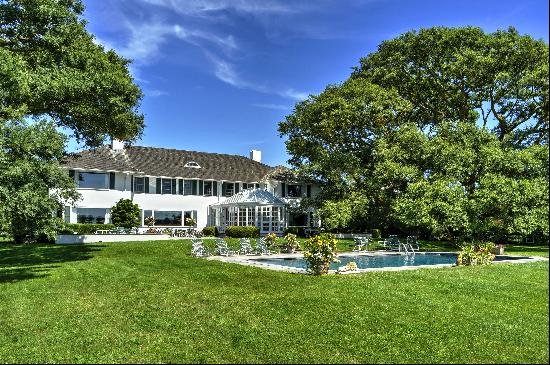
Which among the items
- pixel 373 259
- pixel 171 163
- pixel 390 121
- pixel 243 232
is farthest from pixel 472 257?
pixel 171 163

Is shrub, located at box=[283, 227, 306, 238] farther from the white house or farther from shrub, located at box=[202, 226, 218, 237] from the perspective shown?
shrub, located at box=[202, 226, 218, 237]

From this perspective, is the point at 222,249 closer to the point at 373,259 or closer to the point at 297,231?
the point at 373,259

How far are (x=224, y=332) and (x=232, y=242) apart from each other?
2403 cm

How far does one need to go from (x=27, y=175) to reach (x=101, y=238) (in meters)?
22.0

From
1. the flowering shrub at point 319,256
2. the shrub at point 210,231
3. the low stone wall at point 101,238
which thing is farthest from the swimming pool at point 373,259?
the shrub at point 210,231

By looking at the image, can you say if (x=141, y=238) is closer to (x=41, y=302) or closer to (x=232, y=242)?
(x=232, y=242)

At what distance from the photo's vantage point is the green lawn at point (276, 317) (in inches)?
279

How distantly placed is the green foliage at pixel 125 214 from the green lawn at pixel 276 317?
1003 inches

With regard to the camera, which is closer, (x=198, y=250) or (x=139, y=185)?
(x=198, y=250)

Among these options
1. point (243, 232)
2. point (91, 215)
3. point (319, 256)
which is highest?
point (91, 215)

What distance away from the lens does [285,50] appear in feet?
15.0

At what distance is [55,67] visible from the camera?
18.3 metres

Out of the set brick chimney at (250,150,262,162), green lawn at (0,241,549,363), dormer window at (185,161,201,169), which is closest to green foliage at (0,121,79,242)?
green lawn at (0,241,549,363)

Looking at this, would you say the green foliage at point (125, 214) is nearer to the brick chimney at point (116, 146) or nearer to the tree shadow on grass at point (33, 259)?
the brick chimney at point (116, 146)
